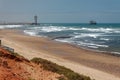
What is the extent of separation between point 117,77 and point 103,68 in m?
3.55

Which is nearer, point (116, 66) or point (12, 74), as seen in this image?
point (12, 74)

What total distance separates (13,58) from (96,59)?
13.9m

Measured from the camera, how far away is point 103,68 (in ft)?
70.8

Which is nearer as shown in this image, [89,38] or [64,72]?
[64,72]

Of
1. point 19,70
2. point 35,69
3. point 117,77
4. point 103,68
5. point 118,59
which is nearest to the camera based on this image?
point 19,70

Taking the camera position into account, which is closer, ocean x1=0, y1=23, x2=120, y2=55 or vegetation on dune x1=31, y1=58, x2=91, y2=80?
vegetation on dune x1=31, y1=58, x2=91, y2=80

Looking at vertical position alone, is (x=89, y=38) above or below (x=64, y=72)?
below

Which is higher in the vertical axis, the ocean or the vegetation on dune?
the vegetation on dune

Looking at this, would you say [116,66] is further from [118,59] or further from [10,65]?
[10,65]

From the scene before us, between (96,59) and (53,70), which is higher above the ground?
(53,70)

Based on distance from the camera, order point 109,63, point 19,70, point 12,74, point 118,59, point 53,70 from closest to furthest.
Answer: point 12,74
point 19,70
point 53,70
point 109,63
point 118,59

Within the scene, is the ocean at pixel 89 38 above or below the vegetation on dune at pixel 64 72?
below

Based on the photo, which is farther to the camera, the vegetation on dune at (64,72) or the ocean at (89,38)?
the ocean at (89,38)

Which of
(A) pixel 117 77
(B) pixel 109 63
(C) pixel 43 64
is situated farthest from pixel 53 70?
(B) pixel 109 63
